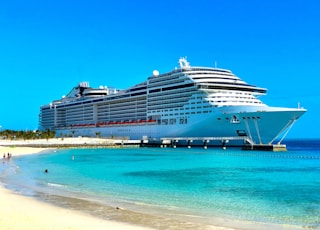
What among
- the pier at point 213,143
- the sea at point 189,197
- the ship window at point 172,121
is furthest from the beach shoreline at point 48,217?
the ship window at point 172,121

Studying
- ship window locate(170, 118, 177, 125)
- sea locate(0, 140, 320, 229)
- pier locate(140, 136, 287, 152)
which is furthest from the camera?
ship window locate(170, 118, 177, 125)

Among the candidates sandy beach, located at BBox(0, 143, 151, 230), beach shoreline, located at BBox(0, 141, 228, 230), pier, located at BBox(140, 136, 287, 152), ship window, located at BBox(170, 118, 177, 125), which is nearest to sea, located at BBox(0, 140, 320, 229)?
beach shoreline, located at BBox(0, 141, 228, 230)

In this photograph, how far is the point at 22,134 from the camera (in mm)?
109500

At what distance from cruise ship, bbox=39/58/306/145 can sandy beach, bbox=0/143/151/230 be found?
140ft

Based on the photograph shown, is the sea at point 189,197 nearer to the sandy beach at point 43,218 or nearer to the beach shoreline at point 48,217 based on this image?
the beach shoreline at point 48,217

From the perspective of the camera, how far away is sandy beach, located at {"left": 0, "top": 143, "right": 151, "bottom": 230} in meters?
11.3

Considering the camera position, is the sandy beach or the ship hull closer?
the sandy beach

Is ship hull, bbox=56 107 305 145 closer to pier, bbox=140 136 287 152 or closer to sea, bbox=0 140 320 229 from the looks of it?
pier, bbox=140 136 287 152

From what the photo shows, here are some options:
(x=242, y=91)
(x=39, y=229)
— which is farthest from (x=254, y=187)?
(x=242, y=91)

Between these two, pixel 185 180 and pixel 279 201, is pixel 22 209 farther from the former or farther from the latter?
pixel 185 180

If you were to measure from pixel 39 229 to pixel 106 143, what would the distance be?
7219 centimetres

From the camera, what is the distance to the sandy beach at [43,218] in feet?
37.0

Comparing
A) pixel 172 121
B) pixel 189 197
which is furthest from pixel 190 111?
pixel 189 197

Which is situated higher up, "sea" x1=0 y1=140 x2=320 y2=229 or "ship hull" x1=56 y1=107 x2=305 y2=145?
"ship hull" x1=56 y1=107 x2=305 y2=145
